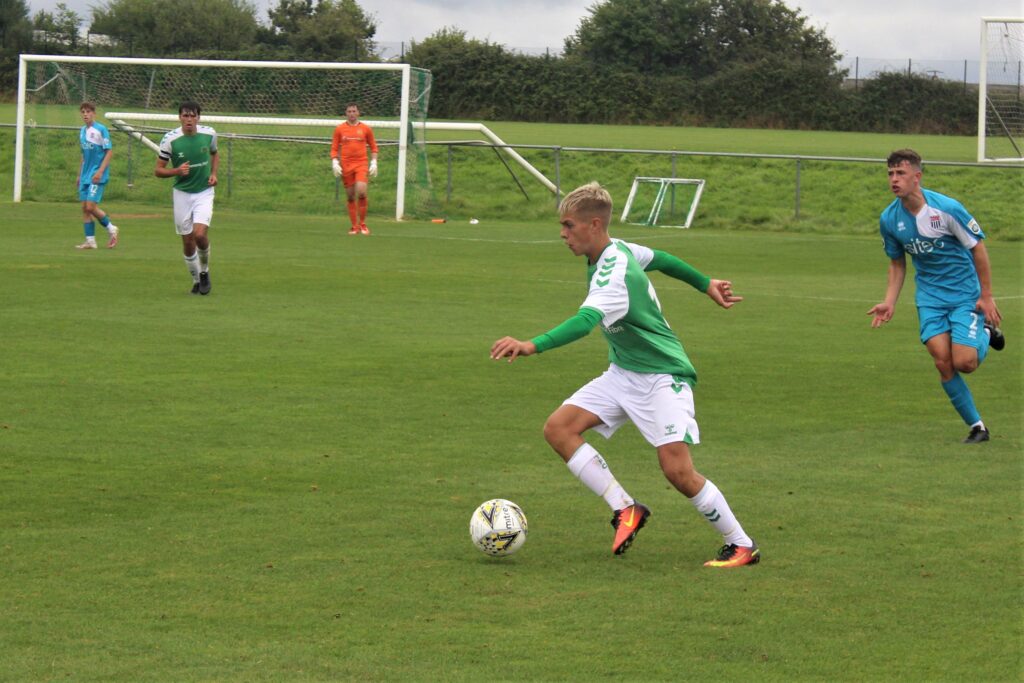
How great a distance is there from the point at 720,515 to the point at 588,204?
1.52 m

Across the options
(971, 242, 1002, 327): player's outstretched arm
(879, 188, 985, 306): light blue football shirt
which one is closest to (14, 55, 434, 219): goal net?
(879, 188, 985, 306): light blue football shirt

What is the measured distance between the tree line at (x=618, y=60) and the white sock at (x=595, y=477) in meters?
51.5

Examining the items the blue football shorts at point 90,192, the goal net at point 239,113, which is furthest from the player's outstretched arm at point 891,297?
the goal net at point 239,113

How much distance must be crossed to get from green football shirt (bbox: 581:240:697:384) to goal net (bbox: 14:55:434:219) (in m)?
23.4

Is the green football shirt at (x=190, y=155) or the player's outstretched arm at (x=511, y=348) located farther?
the green football shirt at (x=190, y=155)

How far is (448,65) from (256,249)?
3692 cm

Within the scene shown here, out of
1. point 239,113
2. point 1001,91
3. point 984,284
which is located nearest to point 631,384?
point 984,284

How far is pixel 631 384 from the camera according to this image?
7043 millimetres

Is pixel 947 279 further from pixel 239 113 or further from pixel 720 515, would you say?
pixel 239 113

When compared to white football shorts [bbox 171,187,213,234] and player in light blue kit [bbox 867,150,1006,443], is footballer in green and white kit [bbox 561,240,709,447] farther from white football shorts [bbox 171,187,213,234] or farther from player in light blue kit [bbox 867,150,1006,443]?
white football shorts [bbox 171,187,213,234]

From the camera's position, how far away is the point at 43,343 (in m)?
13.6

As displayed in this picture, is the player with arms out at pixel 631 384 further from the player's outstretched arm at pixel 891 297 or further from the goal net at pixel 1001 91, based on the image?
the goal net at pixel 1001 91

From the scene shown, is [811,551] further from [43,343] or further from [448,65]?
[448,65]

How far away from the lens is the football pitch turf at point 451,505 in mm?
5680
